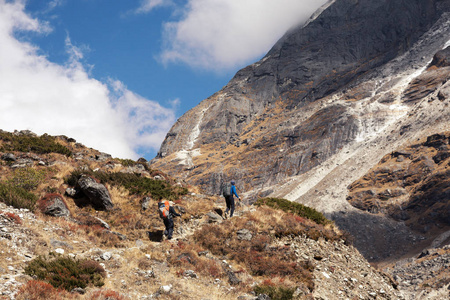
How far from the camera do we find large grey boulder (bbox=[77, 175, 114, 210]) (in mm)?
16734

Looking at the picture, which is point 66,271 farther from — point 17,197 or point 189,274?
point 17,197

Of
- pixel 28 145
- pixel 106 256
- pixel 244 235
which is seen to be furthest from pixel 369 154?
pixel 106 256

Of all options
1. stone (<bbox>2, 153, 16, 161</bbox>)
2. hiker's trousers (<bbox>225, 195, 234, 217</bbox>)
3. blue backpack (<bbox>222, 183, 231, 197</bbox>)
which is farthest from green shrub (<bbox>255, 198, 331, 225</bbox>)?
stone (<bbox>2, 153, 16, 161</bbox>)

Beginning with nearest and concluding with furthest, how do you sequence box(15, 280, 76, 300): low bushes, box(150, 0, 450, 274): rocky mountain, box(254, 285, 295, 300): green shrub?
box(15, 280, 76, 300): low bushes < box(254, 285, 295, 300): green shrub < box(150, 0, 450, 274): rocky mountain

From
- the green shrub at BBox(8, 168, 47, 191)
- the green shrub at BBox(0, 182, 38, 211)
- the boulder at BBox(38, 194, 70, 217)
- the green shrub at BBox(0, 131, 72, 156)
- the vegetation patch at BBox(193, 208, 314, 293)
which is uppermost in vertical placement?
the green shrub at BBox(0, 131, 72, 156)

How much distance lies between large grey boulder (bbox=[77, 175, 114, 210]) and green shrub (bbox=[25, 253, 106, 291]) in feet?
21.4

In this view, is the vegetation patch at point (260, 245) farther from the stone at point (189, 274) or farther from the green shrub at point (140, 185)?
the green shrub at point (140, 185)

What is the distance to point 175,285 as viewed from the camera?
35.3ft

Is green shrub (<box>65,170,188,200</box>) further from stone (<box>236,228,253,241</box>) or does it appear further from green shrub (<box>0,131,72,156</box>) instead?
green shrub (<box>0,131,72,156</box>)

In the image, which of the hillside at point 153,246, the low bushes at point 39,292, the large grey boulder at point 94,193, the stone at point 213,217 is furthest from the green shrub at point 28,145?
the low bushes at point 39,292

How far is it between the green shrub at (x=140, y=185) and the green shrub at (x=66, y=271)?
880cm

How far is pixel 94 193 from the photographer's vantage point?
16750mm

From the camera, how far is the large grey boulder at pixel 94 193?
16.7 meters

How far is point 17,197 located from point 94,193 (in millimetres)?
3833
